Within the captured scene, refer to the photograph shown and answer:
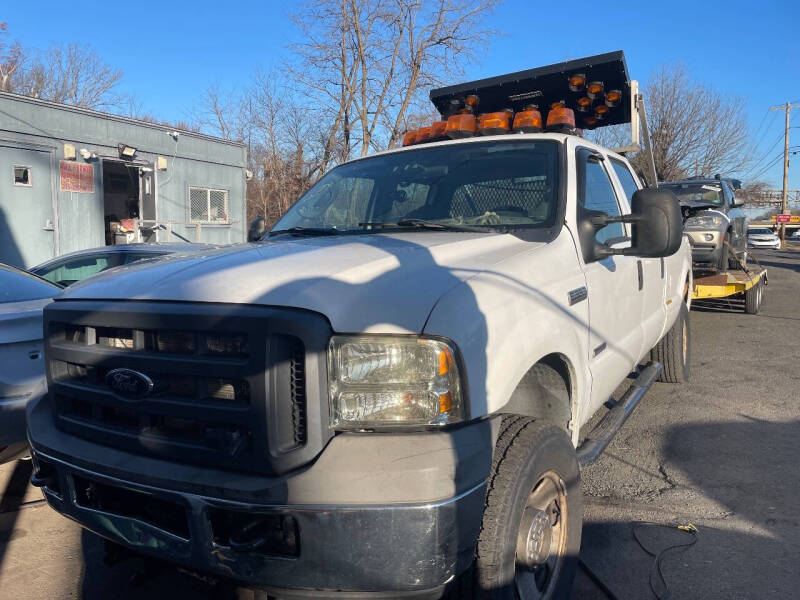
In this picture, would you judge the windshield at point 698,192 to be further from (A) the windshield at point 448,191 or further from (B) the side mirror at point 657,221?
(B) the side mirror at point 657,221

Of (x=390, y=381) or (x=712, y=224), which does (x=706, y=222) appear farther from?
(x=390, y=381)

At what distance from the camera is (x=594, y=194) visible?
3564mm

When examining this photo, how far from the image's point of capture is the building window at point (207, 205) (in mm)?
15930

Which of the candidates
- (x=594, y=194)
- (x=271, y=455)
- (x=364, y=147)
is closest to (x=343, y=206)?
(x=594, y=194)

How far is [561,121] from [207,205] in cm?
1371

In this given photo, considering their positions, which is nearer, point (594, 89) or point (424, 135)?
point (424, 135)

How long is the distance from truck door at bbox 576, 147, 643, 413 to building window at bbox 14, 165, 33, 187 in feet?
38.3

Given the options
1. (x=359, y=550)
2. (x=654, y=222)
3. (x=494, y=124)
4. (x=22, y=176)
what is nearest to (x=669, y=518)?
(x=654, y=222)

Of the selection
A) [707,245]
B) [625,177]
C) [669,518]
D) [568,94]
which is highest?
[568,94]

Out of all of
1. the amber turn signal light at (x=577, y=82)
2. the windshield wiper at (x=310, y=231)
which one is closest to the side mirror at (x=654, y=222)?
the windshield wiper at (x=310, y=231)

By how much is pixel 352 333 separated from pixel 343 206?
1869mm

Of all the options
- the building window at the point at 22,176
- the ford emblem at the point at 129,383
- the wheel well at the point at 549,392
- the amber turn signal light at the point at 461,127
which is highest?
the building window at the point at 22,176

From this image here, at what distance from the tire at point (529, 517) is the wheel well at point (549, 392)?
0.31 meters

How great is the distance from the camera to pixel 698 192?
1029 cm
